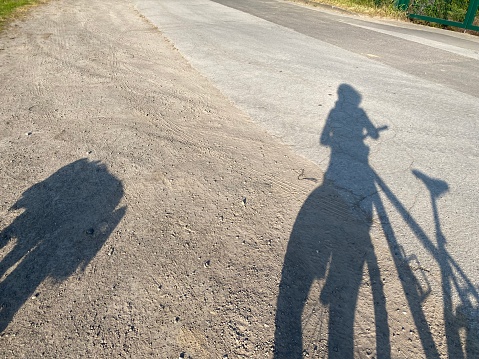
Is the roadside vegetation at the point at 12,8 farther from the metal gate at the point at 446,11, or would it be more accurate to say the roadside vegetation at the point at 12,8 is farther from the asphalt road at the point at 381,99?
the metal gate at the point at 446,11

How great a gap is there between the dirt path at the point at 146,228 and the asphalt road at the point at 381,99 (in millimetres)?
546

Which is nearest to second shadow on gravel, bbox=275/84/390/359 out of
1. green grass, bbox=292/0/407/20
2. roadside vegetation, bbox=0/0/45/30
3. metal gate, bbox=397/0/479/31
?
roadside vegetation, bbox=0/0/45/30

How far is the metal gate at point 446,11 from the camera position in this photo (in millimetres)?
14234

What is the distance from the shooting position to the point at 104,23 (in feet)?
38.2

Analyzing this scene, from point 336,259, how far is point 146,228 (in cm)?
184

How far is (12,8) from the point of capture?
41.7 feet

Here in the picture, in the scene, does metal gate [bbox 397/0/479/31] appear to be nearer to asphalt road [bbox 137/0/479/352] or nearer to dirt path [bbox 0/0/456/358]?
asphalt road [bbox 137/0/479/352]

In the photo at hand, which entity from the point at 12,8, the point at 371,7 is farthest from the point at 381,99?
the point at 371,7

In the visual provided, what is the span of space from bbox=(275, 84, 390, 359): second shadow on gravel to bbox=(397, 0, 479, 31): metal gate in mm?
13929

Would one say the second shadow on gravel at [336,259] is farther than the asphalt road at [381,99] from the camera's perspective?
No

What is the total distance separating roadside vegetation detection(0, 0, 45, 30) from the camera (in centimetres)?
1128

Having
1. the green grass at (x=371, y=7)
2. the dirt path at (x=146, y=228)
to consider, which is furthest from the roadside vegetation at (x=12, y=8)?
the green grass at (x=371, y=7)

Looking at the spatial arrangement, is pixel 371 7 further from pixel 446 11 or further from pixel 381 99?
pixel 381 99

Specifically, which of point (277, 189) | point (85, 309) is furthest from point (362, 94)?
point (85, 309)
